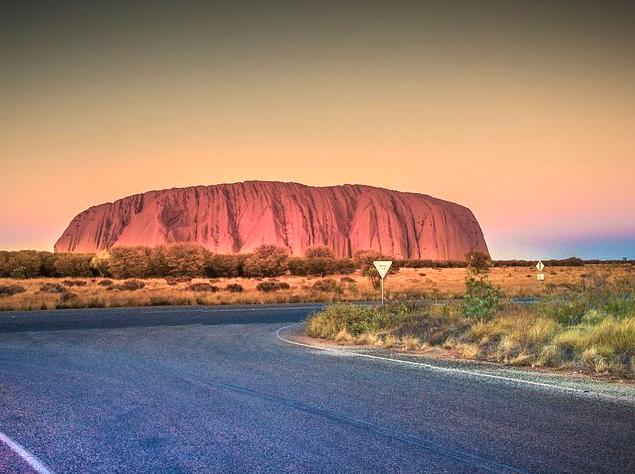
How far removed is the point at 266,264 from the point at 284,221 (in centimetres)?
4538

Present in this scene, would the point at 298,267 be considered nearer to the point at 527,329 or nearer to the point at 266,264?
the point at 266,264

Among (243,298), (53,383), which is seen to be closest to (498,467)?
(53,383)

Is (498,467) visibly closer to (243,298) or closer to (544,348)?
(544,348)

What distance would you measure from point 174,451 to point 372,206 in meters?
123

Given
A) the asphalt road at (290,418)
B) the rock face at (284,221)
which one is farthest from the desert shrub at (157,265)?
the asphalt road at (290,418)

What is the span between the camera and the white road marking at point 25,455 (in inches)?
219

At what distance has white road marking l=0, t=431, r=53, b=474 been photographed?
219 inches

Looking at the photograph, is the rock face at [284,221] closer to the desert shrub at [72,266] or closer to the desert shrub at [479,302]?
the desert shrub at [72,266]

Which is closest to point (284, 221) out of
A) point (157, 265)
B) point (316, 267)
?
point (316, 267)

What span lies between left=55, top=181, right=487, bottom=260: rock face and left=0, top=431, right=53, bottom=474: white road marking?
110 metres

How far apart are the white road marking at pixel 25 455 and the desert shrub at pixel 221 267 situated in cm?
6979

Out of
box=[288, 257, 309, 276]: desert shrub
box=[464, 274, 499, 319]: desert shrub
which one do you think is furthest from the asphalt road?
box=[288, 257, 309, 276]: desert shrub

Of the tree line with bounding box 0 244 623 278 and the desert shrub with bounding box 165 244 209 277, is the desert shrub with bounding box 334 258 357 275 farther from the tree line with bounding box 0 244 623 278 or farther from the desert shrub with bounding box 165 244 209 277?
the desert shrub with bounding box 165 244 209 277

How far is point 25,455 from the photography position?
19.7ft
